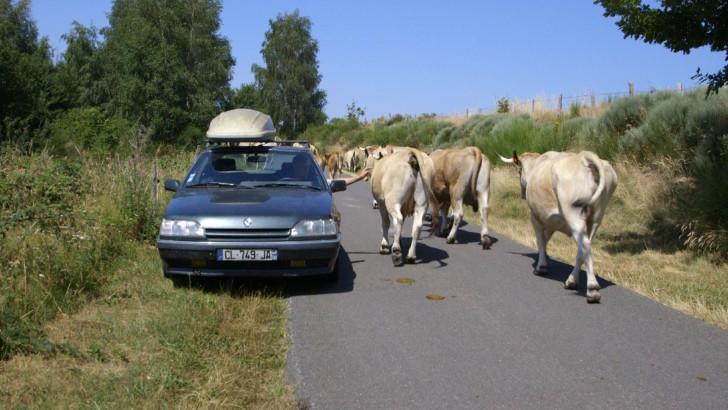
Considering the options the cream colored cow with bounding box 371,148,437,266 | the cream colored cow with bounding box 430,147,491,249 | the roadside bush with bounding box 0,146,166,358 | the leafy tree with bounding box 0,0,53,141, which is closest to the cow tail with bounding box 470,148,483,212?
the cream colored cow with bounding box 430,147,491,249

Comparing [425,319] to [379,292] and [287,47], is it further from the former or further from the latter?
[287,47]

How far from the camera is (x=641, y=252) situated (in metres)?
10.6

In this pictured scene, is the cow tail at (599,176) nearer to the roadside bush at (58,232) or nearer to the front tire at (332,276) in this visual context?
Result: the front tire at (332,276)

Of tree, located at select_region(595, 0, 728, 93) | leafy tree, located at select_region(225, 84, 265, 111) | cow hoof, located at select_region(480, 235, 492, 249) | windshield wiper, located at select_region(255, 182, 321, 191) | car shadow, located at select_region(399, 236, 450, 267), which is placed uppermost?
leafy tree, located at select_region(225, 84, 265, 111)

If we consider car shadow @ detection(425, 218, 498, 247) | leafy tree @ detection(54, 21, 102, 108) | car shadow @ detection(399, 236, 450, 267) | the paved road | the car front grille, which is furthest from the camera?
leafy tree @ detection(54, 21, 102, 108)

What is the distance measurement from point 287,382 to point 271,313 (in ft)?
6.21

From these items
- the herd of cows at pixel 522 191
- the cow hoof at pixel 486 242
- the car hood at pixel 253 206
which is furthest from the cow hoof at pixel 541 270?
the car hood at pixel 253 206

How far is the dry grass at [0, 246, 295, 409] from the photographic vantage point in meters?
4.31

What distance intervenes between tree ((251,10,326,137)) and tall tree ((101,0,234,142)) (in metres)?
11.4

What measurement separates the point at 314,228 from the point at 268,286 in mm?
1029

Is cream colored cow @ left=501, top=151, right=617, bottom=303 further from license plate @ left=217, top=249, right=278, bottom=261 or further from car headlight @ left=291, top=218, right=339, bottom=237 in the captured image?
license plate @ left=217, top=249, right=278, bottom=261

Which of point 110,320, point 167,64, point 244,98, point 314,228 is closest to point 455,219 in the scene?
point 314,228

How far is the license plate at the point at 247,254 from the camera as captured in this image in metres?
7.07

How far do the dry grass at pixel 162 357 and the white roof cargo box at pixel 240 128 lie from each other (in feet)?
12.9
